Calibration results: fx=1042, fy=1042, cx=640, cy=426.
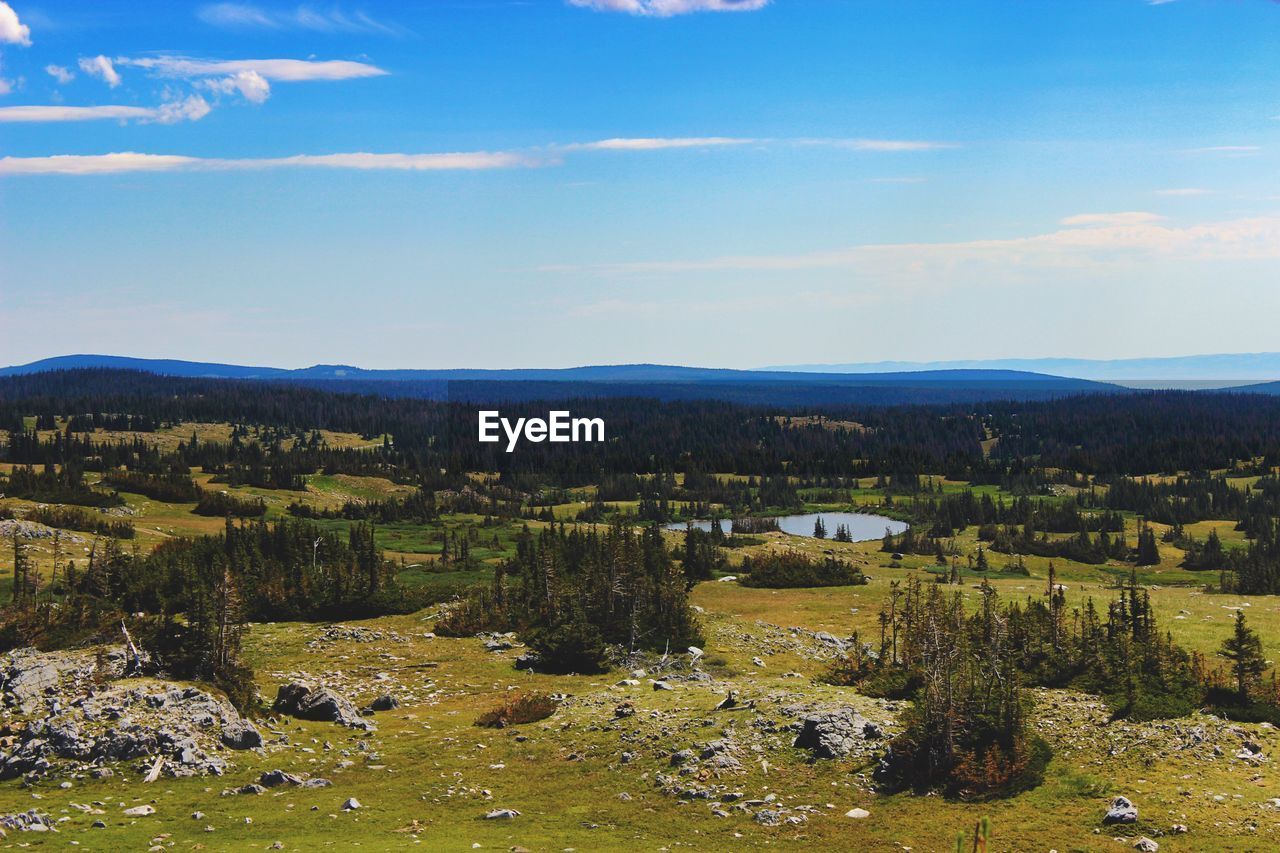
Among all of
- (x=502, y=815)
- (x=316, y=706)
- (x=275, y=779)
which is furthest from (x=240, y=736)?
(x=502, y=815)

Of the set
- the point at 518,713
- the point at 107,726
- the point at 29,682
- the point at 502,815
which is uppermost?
the point at 29,682

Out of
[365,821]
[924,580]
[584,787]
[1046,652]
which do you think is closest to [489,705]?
[584,787]

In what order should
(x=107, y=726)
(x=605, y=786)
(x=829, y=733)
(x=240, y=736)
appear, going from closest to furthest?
(x=605, y=786) → (x=107, y=726) → (x=829, y=733) → (x=240, y=736)

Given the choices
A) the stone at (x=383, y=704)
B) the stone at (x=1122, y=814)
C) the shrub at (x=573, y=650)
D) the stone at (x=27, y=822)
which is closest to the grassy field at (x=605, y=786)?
the stone at (x=1122, y=814)

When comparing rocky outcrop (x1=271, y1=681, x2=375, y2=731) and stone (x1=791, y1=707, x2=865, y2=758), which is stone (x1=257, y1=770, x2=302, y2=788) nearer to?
rocky outcrop (x1=271, y1=681, x2=375, y2=731)

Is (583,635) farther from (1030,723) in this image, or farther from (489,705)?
(1030,723)

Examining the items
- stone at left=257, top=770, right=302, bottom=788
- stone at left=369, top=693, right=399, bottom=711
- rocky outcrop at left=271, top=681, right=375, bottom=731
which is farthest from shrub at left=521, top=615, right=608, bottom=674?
stone at left=257, top=770, right=302, bottom=788

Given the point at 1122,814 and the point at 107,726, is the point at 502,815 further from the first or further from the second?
the point at 1122,814
